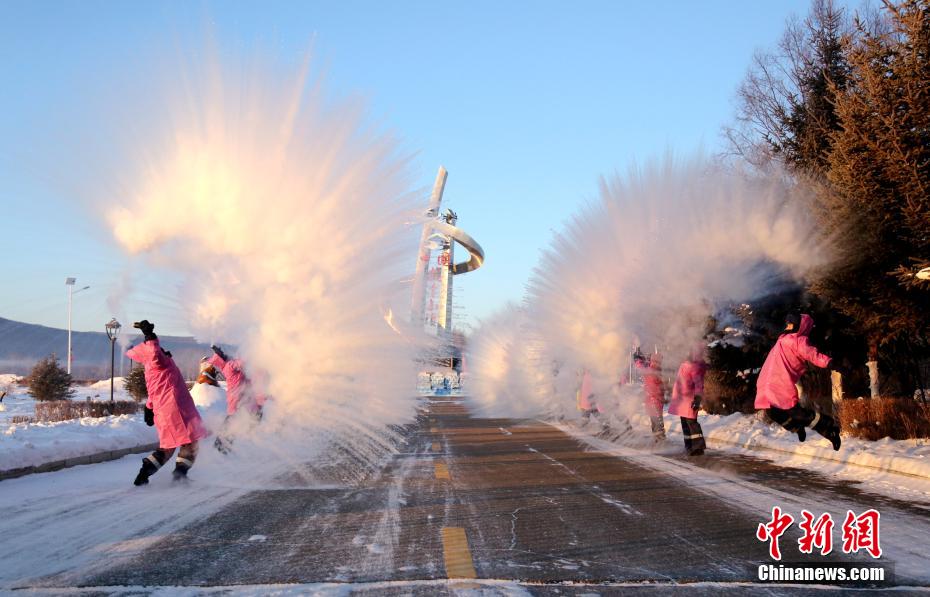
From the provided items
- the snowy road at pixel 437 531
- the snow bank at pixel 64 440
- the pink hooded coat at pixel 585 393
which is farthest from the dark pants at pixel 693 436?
the snow bank at pixel 64 440

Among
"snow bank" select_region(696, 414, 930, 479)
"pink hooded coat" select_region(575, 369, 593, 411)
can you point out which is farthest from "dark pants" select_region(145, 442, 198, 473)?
"pink hooded coat" select_region(575, 369, 593, 411)

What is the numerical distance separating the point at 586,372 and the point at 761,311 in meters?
5.48

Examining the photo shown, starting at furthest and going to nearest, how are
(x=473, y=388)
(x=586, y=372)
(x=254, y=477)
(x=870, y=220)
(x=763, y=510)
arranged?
(x=473, y=388)
(x=586, y=372)
(x=870, y=220)
(x=254, y=477)
(x=763, y=510)

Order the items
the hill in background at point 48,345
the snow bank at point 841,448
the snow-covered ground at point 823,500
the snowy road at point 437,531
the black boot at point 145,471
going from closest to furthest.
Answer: the snowy road at point 437,531
the snow-covered ground at point 823,500
the black boot at point 145,471
the snow bank at point 841,448
the hill in background at point 48,345

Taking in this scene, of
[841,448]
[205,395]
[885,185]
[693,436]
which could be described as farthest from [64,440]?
[205,395]

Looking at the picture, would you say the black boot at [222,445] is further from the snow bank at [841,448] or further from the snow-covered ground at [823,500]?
the snow bank at [841,448]

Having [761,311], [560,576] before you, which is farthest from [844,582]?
[761,311]

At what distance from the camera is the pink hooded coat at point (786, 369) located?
973 cm

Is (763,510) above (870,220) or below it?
below

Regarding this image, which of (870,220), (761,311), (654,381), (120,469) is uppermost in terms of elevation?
(870,220)

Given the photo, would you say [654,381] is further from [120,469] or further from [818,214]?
[120,469]

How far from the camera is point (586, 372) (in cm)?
2027

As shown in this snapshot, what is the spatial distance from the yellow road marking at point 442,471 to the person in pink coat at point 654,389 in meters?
5.19

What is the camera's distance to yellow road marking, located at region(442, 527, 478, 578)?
17.1ft
